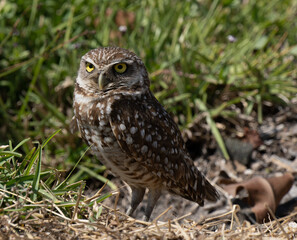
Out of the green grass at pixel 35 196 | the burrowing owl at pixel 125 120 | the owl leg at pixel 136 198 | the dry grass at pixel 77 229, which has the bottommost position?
the owl leg at pixel 136 198

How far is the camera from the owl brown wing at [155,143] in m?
2.84

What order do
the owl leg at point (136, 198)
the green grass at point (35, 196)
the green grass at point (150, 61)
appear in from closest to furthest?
the green grass at point (35, 196) < the owl leg at point (136, 198) < the green grass at point (150, 61)

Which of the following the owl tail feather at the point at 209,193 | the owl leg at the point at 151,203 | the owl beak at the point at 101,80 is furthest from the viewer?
the owl tail feather at the point at 209,193

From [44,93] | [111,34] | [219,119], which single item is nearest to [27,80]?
[44,93]

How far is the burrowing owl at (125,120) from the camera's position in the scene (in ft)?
9.28

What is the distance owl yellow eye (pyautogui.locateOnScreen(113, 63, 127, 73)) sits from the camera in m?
2.85

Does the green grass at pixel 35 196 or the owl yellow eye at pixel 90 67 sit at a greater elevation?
the owl yellow eye at pixel 90 67

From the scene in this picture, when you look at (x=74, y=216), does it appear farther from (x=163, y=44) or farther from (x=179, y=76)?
(x=163, y=44)

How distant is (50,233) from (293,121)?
3.30 metres

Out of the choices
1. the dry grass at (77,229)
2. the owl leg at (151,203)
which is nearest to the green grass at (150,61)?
the owl leg at (151,203)

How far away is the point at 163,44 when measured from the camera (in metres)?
4.78

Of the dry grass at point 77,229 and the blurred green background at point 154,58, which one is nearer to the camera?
the dry grass at point 77,229

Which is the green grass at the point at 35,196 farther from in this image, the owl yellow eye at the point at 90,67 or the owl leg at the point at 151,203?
the owl leg at the point at 151,203

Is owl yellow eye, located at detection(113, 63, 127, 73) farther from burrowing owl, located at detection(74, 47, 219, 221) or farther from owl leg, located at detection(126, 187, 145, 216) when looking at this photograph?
owl leg, located at detection(126, 187, 145, 216)
